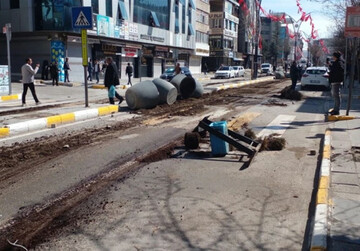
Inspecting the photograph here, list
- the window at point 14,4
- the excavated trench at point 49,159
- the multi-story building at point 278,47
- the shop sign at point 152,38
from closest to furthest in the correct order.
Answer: the excavated trench at point 49,159 → the window at point 14,4 → the shop sign at point 152,38 → the multi-story building at point 278,47

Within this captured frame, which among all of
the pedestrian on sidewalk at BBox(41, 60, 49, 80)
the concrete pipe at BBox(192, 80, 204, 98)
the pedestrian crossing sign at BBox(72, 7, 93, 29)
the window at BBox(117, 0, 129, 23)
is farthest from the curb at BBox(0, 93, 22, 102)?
the window at BBox(117, 0, 129, 23)

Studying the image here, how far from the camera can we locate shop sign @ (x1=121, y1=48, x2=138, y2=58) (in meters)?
38.9

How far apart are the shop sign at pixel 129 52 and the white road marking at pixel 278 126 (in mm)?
28498

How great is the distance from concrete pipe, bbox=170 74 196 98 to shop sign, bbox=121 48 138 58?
23.1 m

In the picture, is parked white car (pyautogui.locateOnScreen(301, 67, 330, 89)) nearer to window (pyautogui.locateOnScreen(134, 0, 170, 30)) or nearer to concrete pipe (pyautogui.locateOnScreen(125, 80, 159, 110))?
concrete pipe (pyautogui.locateOnScreen(125, 80, 159, 110))

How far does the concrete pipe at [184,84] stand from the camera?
16453 mm

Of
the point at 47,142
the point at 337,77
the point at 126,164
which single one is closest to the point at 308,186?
the point at 126,164

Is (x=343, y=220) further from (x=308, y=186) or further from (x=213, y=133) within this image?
(x=213, y=133)

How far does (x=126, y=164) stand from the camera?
6.63 m

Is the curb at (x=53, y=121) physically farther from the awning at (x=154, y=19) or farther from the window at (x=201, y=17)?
the window at (x=201, y=17)

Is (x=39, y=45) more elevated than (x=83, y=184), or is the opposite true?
(x=39, y=45)

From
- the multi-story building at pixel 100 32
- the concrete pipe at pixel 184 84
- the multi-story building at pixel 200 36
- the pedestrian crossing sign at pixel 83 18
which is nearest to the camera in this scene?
the pedestrian crossing sign at pixel 83 18

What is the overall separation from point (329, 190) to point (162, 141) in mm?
4087

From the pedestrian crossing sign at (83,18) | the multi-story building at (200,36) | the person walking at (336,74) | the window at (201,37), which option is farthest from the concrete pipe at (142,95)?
the window at (201,37)
